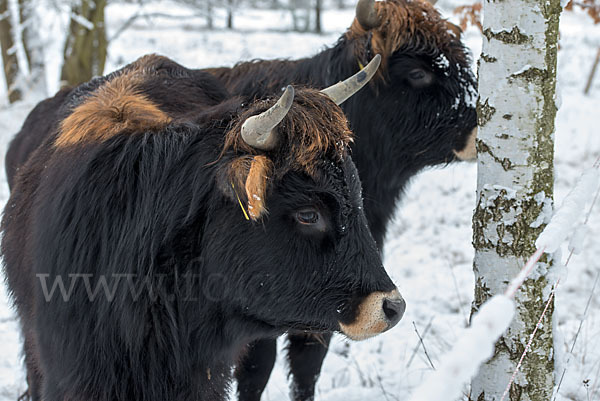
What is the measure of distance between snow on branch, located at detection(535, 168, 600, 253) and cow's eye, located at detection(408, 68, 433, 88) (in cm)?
190

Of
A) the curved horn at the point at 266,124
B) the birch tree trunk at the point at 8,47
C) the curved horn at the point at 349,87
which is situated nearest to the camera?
the curved horn at the point at 266,124

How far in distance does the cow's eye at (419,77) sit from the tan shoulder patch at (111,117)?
1.79 meters

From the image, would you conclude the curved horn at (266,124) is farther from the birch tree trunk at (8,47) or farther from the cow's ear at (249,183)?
the birch tree trunk at (8,47)

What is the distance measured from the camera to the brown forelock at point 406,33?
407 centimetres

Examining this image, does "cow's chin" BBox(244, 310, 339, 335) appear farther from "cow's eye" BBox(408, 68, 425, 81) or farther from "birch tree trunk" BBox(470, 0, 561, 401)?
"cow's eye" BBox(408, 68, 425, 81)

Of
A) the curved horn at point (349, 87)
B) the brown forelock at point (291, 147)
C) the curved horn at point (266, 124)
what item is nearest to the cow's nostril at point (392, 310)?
the brown forelock at point (291, 147)

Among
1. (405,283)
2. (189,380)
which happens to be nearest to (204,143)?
(189,380)

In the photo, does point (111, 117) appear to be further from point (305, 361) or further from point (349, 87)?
point (305, 361)

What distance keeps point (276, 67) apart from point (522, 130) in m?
2.33

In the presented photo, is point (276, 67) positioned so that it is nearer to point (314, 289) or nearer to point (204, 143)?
point (204, 143)

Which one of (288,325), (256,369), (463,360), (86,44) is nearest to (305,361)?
(256,369)

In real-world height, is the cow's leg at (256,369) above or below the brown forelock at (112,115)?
below

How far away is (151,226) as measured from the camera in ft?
8.29

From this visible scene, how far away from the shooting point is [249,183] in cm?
230
